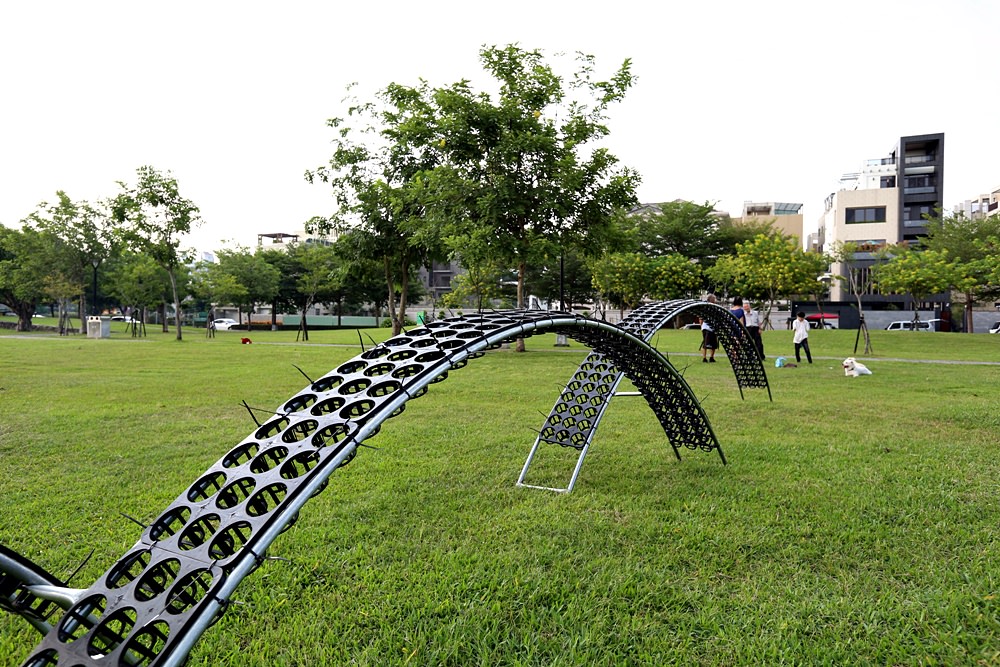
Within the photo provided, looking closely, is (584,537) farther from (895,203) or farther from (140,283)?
(895,203)

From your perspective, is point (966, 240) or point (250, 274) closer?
point (966, 240)

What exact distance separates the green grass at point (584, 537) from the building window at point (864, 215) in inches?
2120

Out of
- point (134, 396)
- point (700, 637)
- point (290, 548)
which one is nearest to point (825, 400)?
point (700, 637)

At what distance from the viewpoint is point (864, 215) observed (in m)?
56.6

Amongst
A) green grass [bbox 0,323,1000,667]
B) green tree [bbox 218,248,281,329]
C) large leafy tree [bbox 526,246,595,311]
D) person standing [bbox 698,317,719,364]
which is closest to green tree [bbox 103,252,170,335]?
green tree [bbox 218,248,281,329]

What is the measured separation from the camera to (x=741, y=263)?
104 feet

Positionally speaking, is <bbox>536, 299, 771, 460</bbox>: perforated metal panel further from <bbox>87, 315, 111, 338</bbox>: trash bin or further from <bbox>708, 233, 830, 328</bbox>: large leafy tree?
<bbox>87, 315, 111, 338</bbox>: trash bin

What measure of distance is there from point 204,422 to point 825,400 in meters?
10.1

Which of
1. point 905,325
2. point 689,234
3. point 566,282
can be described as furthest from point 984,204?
point 566,282

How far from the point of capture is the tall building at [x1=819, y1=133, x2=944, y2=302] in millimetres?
53750

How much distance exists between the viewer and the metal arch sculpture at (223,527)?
2137mm

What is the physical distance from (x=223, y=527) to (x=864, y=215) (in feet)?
212

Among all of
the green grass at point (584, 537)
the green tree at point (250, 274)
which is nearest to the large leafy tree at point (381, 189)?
the green grass at point (584, 537)

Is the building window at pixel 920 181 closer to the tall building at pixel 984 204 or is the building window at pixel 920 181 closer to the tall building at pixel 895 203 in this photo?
the tall building at pixel 895 203
